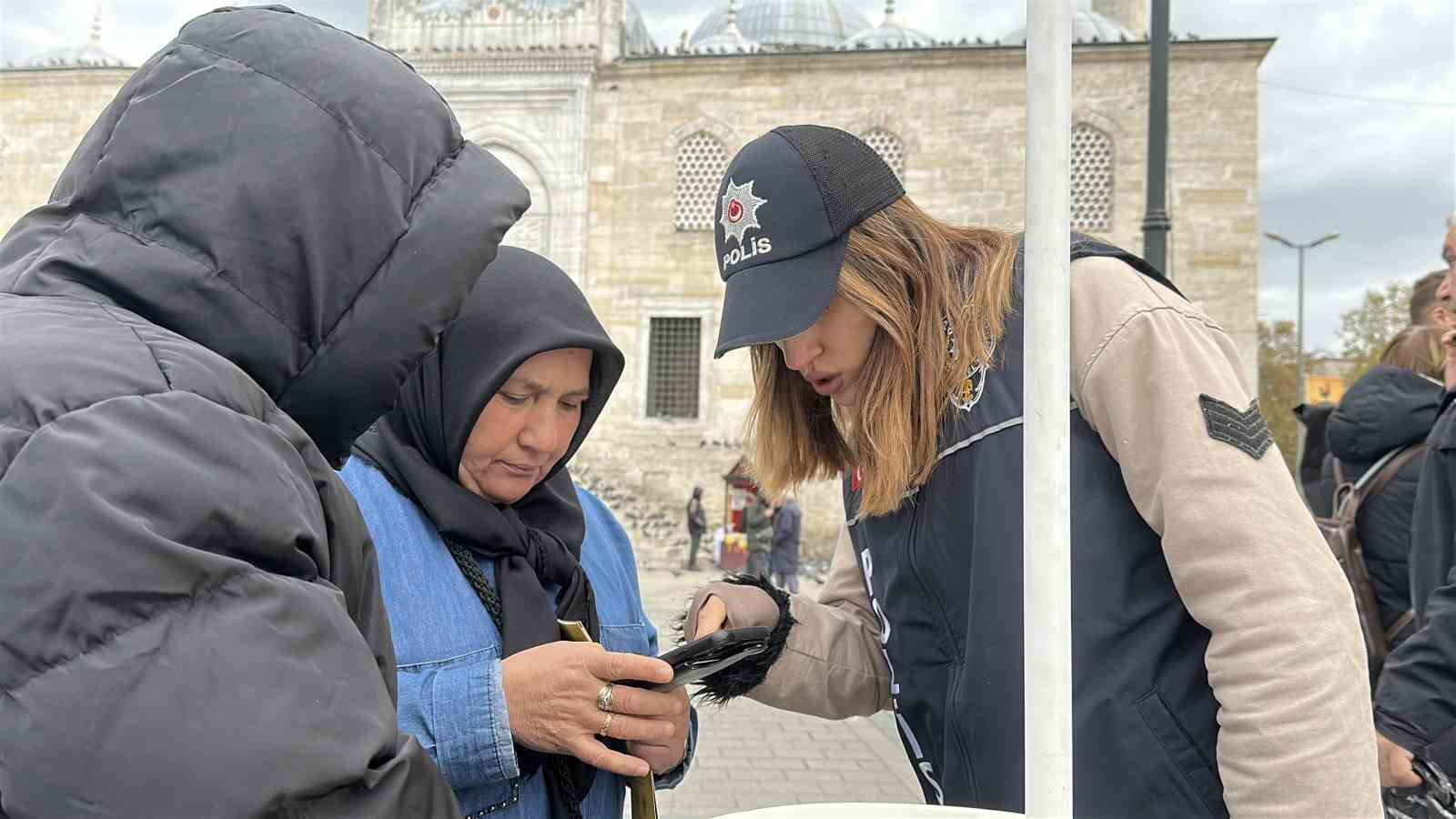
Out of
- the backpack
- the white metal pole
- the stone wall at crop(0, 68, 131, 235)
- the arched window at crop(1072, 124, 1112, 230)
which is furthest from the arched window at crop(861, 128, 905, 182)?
the white metal pole

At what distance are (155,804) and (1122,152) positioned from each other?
23623 mm

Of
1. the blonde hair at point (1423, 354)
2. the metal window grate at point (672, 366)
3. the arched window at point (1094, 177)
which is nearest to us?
the blonde hair at point (1423, 354)

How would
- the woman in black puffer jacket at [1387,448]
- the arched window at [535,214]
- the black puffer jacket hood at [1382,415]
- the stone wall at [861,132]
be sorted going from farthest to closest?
1. the arched window at [535,214]
2. the stone wall at [861,132]
3. the black puffer jacket hood at [1382,415]
4. the woman in black puffer jacket at [1387,448]

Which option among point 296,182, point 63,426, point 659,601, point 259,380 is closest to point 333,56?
point 296,182

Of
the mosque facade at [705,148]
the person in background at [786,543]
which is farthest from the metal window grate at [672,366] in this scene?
the person in background at [786,543]

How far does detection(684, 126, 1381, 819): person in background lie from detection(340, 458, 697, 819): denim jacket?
14.5 inches

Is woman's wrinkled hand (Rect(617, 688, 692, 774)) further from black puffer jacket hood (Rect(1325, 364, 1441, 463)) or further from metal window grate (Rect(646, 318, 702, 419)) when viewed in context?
metal window grate (Rect(646, 318, 702, 419))

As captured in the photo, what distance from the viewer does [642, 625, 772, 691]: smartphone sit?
1744 millimetres

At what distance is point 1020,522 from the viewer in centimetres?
161

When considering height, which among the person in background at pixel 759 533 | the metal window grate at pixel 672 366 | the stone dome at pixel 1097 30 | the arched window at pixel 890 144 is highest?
the stone dome at pixel 1097 30

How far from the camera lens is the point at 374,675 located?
0.87m

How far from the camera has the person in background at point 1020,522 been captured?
1.39 meters

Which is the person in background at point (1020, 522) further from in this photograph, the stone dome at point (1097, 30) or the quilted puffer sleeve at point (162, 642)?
the stone dome at point (1097, 30)

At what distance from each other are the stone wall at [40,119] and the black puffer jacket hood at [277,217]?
2852 cm
